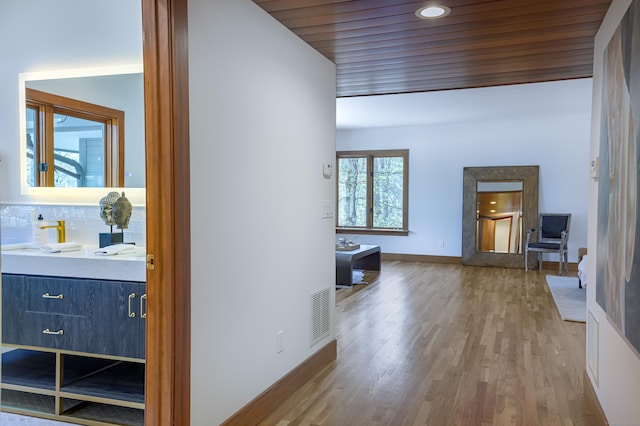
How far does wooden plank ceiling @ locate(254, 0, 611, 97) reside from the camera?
8.07 ft

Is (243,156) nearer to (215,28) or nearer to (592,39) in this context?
(215,28)

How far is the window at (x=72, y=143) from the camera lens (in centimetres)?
317

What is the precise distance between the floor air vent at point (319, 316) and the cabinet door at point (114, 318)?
1.23 m

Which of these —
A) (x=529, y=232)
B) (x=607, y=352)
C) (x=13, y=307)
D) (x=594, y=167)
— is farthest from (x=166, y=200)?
(x=529, y=232)

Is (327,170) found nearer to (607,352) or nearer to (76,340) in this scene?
(76,340)

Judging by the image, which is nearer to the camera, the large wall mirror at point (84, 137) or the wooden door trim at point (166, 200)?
the wooden door trim at point (166, 200)

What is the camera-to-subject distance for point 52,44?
10.6ft

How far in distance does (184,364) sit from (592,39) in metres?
2.97

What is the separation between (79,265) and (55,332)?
40 centimetres

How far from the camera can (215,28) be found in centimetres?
216

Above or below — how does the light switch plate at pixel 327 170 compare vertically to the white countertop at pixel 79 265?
above

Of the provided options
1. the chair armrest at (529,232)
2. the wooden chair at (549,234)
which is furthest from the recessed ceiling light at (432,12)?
the chair armrest at (529,232)

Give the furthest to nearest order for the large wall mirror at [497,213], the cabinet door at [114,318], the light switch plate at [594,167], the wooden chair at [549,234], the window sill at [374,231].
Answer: the window sill at [374,231] → the large wall mirror at [497,213] → the wooden chair at [549,234] → the light switch plate at [594,167] → the cabinet door at [114,318]

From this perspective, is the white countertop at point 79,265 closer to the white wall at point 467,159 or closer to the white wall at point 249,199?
the white wall at point 249,199
